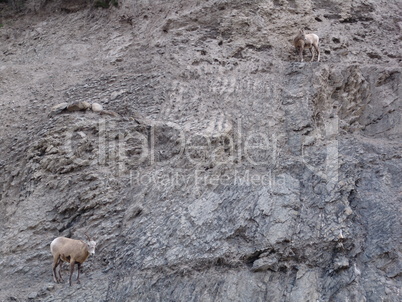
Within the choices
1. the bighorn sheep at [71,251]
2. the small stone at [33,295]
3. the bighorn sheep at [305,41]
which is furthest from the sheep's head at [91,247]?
the bighorn sheep at [305,41]

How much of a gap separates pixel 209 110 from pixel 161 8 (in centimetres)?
506


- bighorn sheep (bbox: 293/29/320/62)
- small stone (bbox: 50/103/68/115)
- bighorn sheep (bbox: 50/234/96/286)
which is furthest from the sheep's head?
bighorn sheep (bbox: 293/29/320/62)

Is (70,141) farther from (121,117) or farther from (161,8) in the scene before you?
(161,8)

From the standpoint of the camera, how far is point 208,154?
31.6 feet

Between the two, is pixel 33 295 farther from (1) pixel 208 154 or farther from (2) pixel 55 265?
(1) pixel 208 154

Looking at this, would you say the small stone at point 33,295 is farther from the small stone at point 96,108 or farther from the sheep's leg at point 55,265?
the small stone at point 96,108

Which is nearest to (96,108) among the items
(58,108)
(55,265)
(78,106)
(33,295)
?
(78,106)

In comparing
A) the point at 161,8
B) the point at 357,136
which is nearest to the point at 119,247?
the point at 357,136

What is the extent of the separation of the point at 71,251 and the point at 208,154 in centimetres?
325

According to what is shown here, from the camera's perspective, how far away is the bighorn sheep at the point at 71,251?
7.88m

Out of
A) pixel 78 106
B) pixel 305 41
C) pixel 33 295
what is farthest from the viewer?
pixel 305 41

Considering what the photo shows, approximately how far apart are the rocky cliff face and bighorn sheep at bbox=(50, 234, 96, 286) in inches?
14.5

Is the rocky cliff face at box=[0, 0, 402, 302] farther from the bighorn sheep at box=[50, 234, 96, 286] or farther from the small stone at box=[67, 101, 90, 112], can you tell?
the bighorn sheep at box=[50, 234, 96, 286]

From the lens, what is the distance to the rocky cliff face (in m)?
7.74
